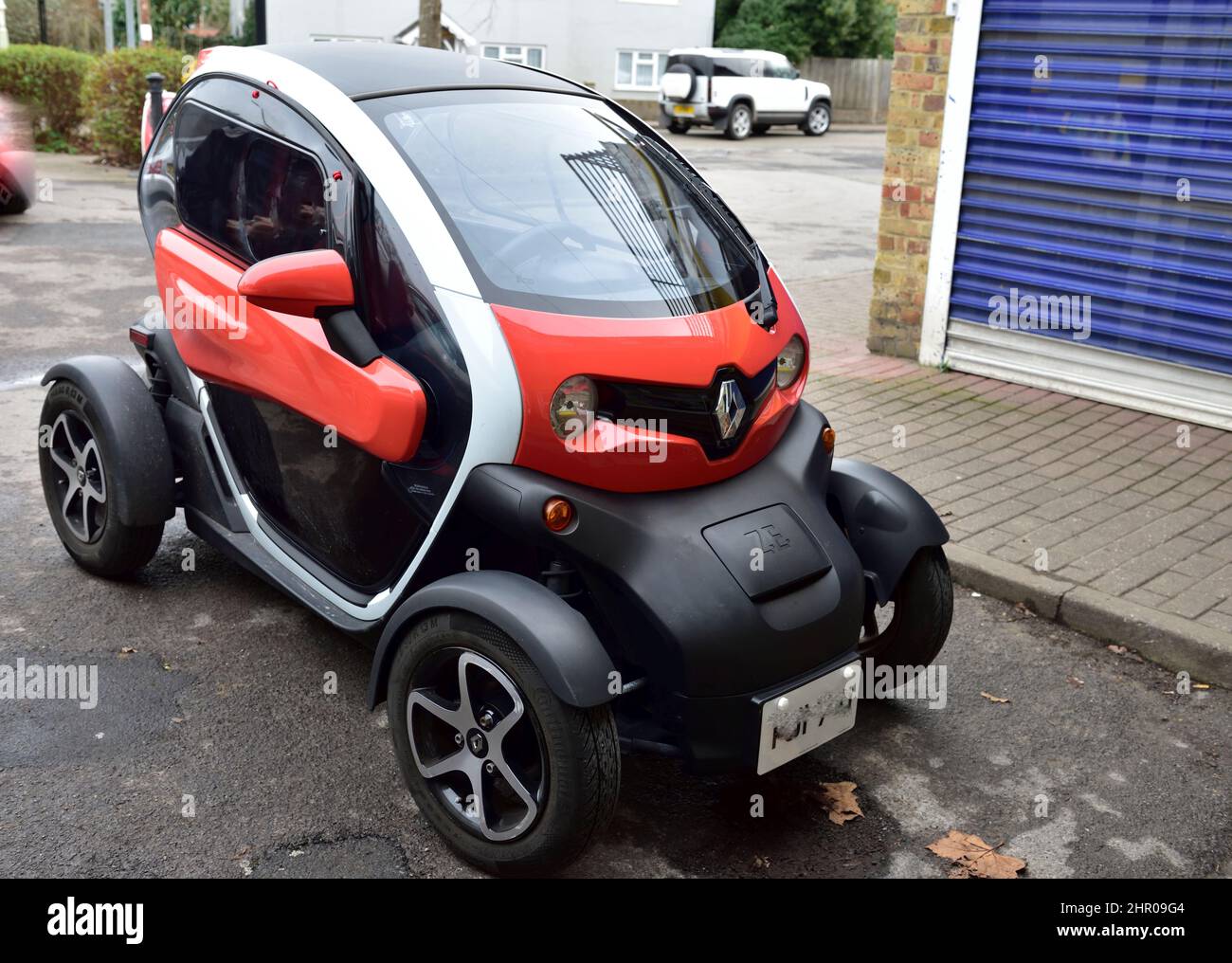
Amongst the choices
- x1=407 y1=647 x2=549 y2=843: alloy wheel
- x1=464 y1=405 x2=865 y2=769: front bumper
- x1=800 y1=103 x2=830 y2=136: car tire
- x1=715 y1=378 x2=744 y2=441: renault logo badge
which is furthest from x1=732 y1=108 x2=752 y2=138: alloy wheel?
x1=407 y1=647 x2=549 y2=843: alloy wheel

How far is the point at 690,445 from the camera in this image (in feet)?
10.5

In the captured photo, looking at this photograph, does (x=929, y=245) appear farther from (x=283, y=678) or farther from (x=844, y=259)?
(x=283, y=678)

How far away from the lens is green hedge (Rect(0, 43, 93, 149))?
17.6 m

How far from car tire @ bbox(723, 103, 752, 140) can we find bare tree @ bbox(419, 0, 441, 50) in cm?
1410

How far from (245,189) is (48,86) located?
53.0 ft

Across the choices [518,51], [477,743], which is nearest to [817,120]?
[518,51]

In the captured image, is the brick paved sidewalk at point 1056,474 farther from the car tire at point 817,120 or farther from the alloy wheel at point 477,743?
the car tire at point 817,120

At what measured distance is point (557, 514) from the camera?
310cm

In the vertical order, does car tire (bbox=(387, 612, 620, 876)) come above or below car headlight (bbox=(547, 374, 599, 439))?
below

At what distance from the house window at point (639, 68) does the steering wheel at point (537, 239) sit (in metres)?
30.5

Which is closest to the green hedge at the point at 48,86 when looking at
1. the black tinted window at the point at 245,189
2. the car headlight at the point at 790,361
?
the black tinted window at the point at 245,189

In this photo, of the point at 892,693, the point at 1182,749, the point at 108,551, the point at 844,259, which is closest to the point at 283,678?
the point at 108,551

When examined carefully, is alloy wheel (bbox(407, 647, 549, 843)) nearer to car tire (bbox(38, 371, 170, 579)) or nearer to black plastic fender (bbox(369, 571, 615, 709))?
black plastic fender (bbox(369, 571, 615, 709))
